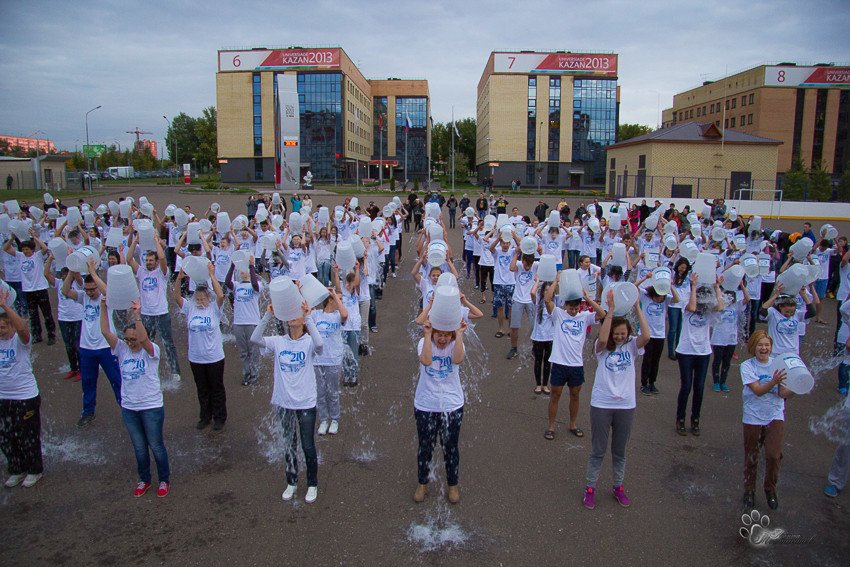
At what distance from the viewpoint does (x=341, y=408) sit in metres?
7.12

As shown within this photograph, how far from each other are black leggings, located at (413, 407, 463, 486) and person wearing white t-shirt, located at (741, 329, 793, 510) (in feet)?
8.46

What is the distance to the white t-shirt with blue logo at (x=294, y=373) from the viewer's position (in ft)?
16.0

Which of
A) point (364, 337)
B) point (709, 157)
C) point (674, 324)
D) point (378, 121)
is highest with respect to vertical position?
point (378, 121)

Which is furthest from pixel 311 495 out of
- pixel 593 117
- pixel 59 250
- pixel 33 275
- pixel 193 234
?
pixel 593 117

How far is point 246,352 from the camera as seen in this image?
788cm

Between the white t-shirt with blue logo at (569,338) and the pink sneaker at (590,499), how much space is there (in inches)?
55.7

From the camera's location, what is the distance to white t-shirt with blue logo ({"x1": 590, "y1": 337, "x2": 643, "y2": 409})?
490 centimetres

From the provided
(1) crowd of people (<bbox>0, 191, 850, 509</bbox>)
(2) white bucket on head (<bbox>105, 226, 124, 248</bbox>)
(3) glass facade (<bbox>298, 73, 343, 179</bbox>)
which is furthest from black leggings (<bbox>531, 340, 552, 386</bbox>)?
(3) glass facade (<bbox>298, 73, 343, 179</bbox>)

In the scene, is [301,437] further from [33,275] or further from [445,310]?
[33,275]

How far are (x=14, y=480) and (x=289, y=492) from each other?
269cm

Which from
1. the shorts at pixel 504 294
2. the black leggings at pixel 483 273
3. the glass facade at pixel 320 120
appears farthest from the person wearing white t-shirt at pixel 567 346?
the glass facade at pixel 320 120

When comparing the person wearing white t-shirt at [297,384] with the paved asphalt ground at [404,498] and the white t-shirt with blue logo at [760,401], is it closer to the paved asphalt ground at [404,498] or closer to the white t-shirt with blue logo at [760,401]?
the paved asphalt ground at [404,498]

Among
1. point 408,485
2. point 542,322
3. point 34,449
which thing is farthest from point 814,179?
point 34,449

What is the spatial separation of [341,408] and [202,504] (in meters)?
2.31
